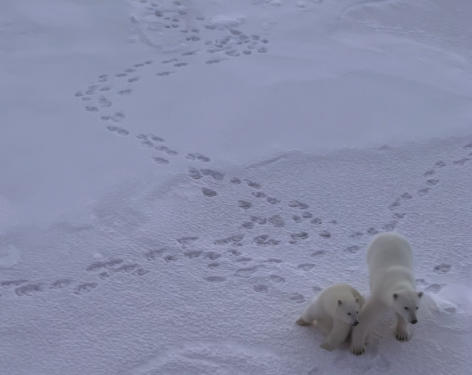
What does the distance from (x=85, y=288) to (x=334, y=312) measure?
1014mm

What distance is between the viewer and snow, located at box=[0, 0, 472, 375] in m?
2.45

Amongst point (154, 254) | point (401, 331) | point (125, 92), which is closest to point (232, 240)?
point (154, 254)

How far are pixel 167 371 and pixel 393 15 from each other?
3.58m

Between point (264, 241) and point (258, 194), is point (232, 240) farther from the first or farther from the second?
point (258, 194)

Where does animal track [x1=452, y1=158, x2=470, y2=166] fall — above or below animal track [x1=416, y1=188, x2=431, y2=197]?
above

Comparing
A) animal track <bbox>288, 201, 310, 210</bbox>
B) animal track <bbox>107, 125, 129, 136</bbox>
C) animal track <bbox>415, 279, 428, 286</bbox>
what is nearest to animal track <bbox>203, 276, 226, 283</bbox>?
animal track <bbox>288, 201, 310, 210</bbox>

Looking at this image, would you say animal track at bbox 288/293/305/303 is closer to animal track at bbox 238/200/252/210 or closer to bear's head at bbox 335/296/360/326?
bear's head at bbox 335/296/360/326

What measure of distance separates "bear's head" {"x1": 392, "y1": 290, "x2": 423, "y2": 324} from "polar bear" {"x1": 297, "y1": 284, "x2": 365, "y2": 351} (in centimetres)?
14

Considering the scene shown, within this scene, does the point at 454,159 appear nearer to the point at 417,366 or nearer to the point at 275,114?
the point at 275,114

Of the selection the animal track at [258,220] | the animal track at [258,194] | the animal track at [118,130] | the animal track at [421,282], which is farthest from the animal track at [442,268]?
the animal track at [118,130]

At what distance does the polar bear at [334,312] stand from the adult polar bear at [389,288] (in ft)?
0.17

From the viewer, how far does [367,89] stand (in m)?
4.09

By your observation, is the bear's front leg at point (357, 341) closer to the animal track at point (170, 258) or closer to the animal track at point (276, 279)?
the animal track at point (276, 279)

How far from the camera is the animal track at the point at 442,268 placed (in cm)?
276
